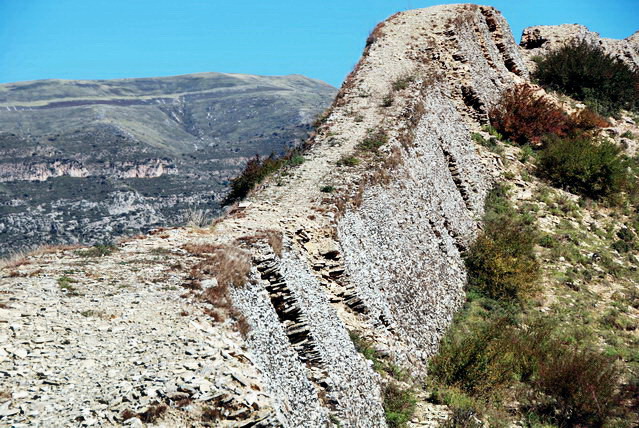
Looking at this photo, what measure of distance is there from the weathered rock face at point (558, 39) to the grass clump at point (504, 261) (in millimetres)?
20195

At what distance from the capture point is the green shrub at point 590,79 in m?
35.3

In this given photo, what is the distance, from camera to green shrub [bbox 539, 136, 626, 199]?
87.0 feet

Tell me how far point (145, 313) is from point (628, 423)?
11.7 m

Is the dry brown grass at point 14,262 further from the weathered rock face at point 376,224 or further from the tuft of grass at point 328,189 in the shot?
the tuft of grass at point 328,189

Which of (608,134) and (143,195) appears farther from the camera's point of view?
(143,195)

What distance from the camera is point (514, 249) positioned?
21.4m

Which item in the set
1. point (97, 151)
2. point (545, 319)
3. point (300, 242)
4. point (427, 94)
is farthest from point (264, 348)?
point (97, 151)

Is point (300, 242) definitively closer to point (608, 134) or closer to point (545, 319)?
point (545, 319)

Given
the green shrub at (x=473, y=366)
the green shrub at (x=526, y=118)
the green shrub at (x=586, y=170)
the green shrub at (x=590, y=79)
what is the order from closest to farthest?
the green shrub at (x=473, y=366)
the green shrub at (x=586, y=170)
the green shrub at (x=526, y=118)
the green shrub at (x=590, y=79)

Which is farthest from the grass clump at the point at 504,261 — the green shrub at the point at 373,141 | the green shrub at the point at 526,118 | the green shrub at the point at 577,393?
the green shrub at the point at 526,118

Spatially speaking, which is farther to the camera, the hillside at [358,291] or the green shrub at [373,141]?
the green shrub at [373,141]

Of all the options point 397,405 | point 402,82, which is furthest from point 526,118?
point 397,405

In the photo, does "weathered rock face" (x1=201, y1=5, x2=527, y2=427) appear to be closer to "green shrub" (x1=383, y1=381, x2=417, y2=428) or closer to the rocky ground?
"green shrub" (x1=383, y1=381, x2=417, y2=428)

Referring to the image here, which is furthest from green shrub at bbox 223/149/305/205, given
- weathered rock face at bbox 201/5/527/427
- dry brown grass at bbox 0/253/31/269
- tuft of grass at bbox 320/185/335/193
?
dry brown grass at bbox 0/253/31/269
